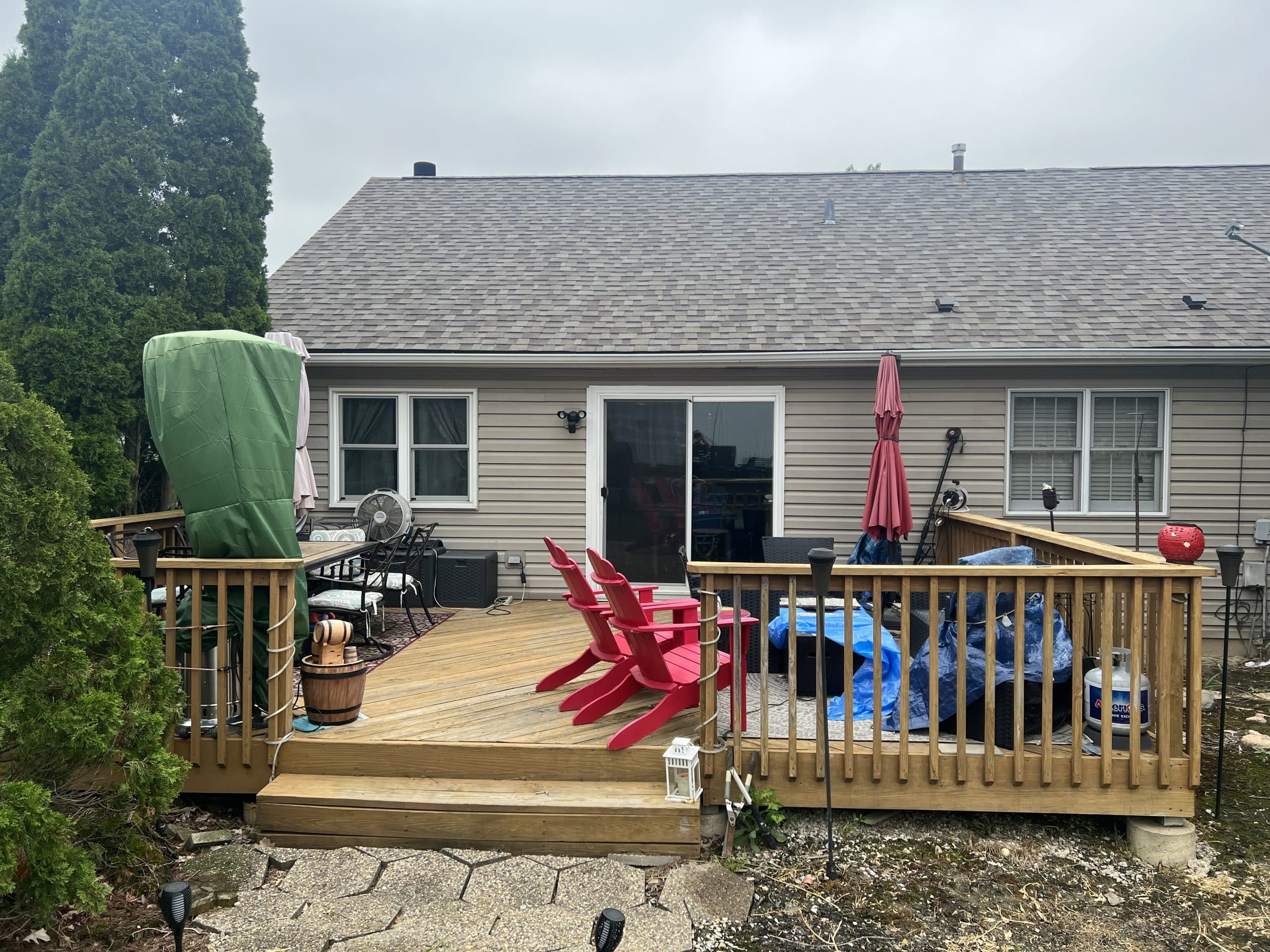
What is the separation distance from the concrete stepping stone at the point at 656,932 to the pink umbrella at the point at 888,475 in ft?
13.7

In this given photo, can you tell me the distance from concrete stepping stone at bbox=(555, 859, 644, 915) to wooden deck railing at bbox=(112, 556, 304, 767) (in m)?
1.48

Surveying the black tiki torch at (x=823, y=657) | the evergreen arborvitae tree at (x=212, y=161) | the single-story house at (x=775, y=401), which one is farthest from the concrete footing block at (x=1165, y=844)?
the evergreen arborvitae tree at (x=212, y=161)

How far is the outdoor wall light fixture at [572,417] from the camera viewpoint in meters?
7.47

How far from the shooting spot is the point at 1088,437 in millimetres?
7262

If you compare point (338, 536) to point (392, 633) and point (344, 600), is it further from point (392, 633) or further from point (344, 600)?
point (344, 600)

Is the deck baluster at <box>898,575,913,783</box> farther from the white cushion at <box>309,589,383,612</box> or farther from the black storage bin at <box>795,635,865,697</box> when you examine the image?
the white cushion at <box>309,589,383,612</box>

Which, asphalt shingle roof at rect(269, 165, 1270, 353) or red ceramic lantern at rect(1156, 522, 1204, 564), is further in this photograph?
asphalt shingle roof at rect(269, 165, 1270, 353)

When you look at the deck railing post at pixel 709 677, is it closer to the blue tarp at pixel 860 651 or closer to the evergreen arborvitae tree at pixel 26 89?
the blue tarp at pixel 860 651

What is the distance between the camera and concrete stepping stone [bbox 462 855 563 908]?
304 centimetres

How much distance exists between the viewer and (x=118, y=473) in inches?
233

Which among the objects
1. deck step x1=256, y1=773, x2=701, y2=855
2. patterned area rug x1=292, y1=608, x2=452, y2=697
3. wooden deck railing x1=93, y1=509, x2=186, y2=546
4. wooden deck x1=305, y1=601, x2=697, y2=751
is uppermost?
wooden deck railing x1=93, y1=509, x2=186, y2=546

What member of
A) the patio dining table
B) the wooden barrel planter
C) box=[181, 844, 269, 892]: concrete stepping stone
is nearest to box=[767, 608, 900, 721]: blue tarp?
the wooden barrel planter

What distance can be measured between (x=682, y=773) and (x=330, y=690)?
5.50ft

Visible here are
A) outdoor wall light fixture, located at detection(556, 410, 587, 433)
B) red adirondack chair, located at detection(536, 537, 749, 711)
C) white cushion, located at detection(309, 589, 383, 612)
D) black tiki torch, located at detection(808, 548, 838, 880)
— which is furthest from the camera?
outdoor wall light fixture, located at detection(556, 410, 587, 433)
